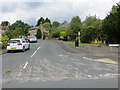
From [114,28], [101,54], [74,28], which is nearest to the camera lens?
[101,54]

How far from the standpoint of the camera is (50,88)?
18.8ft

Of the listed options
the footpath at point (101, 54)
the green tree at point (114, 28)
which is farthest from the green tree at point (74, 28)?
the footpath at point (101, 54)

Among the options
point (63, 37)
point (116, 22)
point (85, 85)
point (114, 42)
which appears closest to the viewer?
point (85, 85)

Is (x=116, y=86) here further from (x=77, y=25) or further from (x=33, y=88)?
(x=77, y=25)

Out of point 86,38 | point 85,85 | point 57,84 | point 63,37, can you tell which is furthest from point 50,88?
point 63,37

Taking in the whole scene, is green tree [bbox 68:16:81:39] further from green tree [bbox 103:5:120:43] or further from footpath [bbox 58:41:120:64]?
footpath [bbox 58:41:120:64]

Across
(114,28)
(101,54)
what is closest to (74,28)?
(114,28)

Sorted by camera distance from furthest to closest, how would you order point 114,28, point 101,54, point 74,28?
point 74,28
point 114,28
point 101,54

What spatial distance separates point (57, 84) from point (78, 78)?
1245mm

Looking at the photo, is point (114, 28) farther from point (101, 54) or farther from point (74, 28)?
point (74, 28)

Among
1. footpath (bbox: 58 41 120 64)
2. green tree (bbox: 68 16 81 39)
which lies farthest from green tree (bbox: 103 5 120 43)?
green tree (bbox: 68 16 81 39)

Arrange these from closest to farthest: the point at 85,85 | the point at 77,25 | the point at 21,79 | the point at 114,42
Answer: the point at 85,85, the point at 21,79, the point at 114,42, the point at 77,25

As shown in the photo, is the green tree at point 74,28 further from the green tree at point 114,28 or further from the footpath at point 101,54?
the footpath at point 101,54

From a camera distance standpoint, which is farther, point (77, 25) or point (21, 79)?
point (77, 25)
